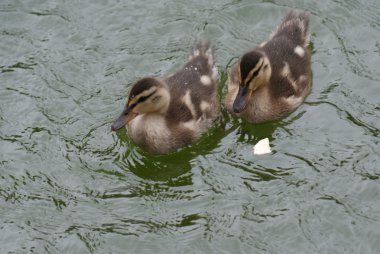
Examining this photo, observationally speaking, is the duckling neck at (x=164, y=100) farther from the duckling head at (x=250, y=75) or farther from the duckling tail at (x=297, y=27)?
the duckling tail at (x=297, y=27)

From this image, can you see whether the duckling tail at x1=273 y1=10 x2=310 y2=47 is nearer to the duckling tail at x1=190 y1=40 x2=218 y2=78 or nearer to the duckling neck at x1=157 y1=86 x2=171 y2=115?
the duckling tail at x1=190 y1=40 x2=218 y2=78

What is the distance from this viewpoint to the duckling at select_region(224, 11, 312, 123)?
713 cm

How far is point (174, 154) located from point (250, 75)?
96 centimetres

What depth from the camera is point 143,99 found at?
22.4 ft

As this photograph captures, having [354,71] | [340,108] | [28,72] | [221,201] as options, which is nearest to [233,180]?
[221,201]

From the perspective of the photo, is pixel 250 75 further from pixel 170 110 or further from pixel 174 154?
pixel 174 154

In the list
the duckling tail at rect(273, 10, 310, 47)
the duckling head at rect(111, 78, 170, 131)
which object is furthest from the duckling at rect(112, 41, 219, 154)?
the duckling tail at rect(273, 10, 310, 47)

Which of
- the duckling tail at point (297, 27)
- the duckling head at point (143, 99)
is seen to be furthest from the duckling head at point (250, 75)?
the duckling tail at point (297, 27)

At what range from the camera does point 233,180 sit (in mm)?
6879

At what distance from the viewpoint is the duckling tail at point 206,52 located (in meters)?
7.67

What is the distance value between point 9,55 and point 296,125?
2.99 m

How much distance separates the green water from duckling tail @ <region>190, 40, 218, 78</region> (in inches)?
11.1

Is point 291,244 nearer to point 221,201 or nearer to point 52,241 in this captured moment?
point 221,201

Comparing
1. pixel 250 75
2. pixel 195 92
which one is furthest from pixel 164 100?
pixel 250 75
